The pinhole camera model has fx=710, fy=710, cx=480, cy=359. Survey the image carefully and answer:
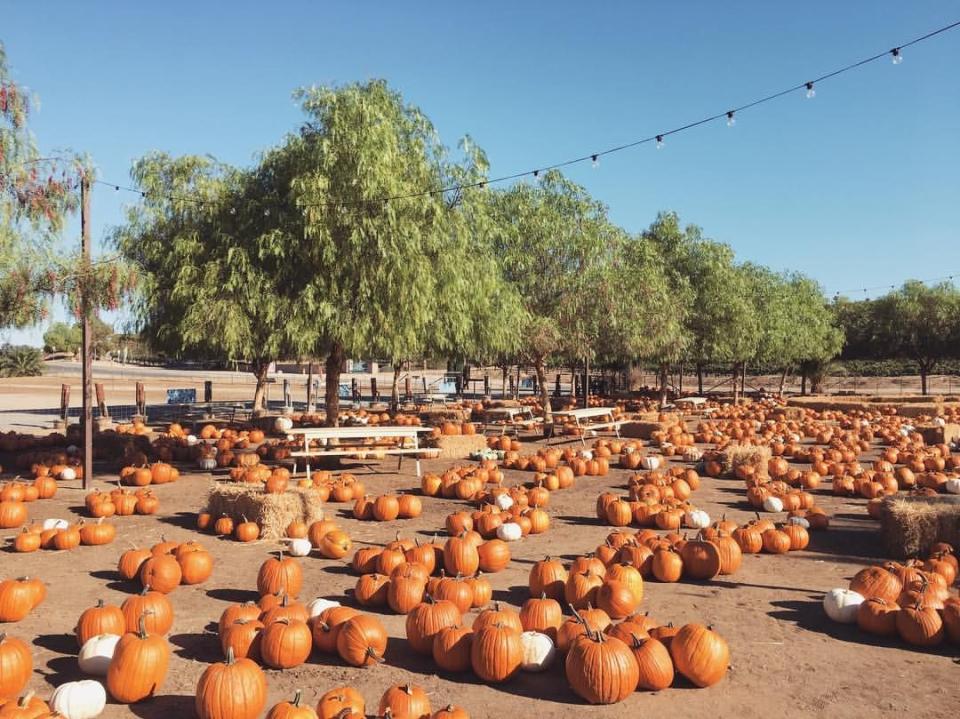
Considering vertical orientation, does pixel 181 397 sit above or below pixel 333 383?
below

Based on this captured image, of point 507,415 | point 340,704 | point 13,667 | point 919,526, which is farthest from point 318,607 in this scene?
point 507,415

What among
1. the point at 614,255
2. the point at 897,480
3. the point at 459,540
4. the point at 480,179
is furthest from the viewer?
the point at 614,255

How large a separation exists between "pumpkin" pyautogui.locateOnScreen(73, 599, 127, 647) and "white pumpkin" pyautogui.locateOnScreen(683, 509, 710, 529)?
6.98m

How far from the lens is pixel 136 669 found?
15.1 feet

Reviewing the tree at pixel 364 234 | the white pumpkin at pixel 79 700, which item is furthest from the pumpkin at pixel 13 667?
the tree at pixel 364 234

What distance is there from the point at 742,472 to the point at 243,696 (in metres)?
11.5

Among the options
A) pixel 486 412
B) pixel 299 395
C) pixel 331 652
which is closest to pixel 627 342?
pixel 486 412

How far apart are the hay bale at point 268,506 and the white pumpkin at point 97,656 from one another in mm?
4124

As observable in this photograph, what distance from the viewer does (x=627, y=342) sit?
22969mm

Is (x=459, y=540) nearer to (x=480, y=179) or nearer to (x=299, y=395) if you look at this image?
(x=480, y=179)

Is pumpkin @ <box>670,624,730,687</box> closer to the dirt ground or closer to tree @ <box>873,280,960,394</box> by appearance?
the dirt ground

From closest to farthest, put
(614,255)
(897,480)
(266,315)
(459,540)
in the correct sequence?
1. (459,540)
2. (897,480)
3. (266,315)
4. (614,255)

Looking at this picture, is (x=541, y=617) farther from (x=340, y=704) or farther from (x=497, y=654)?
(x=340, y=704)

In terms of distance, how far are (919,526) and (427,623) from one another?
6076 mm
